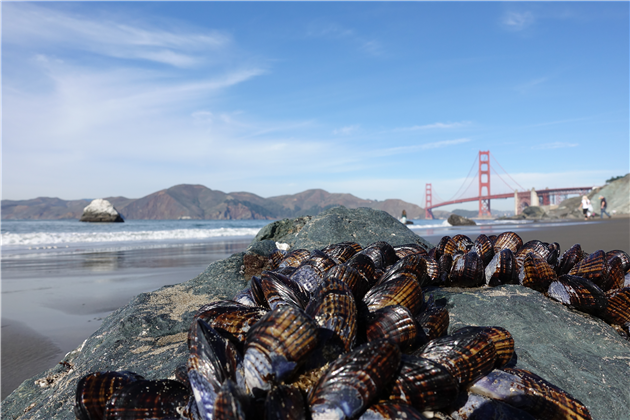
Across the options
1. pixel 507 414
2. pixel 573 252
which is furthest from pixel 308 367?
pixel 573 252

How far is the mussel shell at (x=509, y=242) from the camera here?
344 centimetres

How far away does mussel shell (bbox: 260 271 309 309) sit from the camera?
1.84m

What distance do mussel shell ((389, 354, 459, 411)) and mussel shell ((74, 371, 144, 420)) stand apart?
1063 millimetres

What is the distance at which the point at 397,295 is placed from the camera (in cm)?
185

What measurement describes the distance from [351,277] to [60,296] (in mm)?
5595

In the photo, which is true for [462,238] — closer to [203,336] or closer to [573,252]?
[573,252]

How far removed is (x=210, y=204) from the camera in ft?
476

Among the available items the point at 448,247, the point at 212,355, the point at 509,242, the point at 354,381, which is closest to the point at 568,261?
the point at 509,242

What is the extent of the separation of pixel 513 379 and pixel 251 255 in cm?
348

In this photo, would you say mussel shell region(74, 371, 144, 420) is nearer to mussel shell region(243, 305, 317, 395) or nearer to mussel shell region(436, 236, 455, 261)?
mussel shell region(243, 305, 317, 395)

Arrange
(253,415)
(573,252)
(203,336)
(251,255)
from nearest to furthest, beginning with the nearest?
(253,415)
(203,336)
(573,252)
(251,255)

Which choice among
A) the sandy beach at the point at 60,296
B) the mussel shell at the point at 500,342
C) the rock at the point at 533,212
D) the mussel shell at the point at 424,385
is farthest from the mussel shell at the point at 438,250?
the rock at the point at 533,212

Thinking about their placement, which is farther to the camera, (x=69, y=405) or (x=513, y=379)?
(x=69, y=405)

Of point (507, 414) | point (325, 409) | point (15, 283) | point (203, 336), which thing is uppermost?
point (203, 336)
